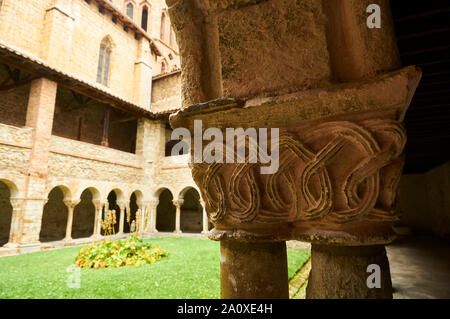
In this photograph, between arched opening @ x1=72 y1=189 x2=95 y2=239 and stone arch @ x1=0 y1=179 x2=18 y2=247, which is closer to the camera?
stone arch @ x1=0 y1=179 x2=18 y2=247

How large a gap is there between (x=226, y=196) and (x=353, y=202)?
0.49m

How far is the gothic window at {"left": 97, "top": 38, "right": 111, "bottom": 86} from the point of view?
15.6 metres

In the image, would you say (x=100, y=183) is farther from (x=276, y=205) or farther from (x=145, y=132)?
(x=276, y=205)

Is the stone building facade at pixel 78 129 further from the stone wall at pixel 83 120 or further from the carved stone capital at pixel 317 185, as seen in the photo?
the carved stone capital at pixel 317 185

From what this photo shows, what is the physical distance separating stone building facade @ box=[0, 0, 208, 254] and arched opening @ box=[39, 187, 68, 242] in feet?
0.15

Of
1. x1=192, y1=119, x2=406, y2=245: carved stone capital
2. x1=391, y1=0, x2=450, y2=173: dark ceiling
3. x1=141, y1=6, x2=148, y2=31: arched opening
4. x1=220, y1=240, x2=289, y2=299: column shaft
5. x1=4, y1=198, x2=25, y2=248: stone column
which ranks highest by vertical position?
x1=141, y1=6, x2=148, y2=31: arched opening

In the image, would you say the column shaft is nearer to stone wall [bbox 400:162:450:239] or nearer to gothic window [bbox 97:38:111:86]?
stone wall [bbox 400:162:450:239]

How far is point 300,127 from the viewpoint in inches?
38.7

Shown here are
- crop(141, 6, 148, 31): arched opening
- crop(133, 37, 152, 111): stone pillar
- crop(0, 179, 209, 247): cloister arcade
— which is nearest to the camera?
crop(0, 179, 209, 247): cloister arcade

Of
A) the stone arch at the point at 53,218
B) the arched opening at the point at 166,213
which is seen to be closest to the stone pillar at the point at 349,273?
the stone arch at the point at 53,218

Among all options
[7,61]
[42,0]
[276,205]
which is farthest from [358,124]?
[42,0]

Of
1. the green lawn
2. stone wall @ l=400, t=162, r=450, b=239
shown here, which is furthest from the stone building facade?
stone wall @ l=400, t=162, r=450, b=239

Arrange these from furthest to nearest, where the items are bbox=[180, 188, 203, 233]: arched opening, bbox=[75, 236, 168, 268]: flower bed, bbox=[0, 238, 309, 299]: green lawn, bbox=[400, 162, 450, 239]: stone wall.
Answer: bbox=[180, 188, 203, 233]: arched opening
bbox=[400, 162, 450, 239]: stone wall
bbox=[75, 236, 168, 268]: flower bed
bbox=[0, 238, 309, 299]: green lawn

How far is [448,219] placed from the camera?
8.31 metres
